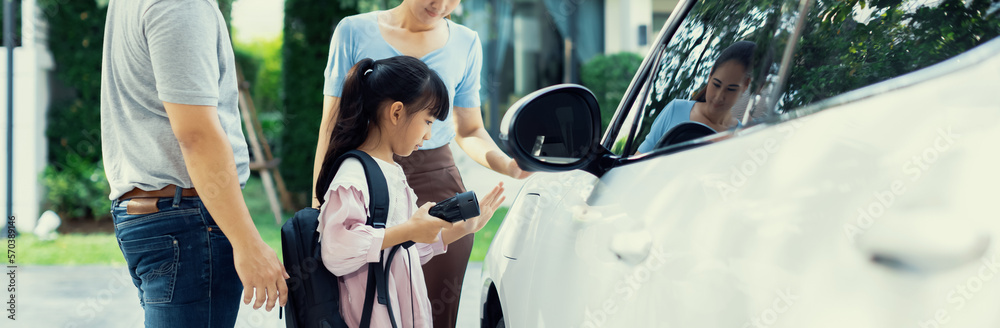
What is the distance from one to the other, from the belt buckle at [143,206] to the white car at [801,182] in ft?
2.52

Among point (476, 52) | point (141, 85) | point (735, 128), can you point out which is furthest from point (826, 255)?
point (476, 52)

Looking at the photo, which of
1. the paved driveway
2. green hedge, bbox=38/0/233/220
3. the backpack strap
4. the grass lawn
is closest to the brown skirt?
the backpack strap

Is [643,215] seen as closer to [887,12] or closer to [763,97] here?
[763,97]

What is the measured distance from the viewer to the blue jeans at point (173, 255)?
63.7 inches

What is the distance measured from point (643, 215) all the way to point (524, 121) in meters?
0.40

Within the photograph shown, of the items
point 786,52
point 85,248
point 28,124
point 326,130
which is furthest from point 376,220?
point 28,124

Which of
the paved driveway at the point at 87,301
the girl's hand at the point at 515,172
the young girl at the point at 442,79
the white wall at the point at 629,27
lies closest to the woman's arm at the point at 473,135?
the young girl at the point at 442,79

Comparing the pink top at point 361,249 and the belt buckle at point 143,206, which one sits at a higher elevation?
the belt buckle at point 143,206

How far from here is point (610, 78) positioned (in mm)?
9250

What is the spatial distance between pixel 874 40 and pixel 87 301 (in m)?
5.01

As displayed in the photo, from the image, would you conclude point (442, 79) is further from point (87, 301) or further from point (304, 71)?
point (304, 71)

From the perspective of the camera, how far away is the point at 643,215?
1.25 m

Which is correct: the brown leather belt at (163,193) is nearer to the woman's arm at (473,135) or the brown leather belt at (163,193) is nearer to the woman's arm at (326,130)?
the woman's arm at (326,130)

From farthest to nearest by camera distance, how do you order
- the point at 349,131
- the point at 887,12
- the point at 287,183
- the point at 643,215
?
the point at 287,183, the point at 349,131, the point at 643,215, the point at 887,12
